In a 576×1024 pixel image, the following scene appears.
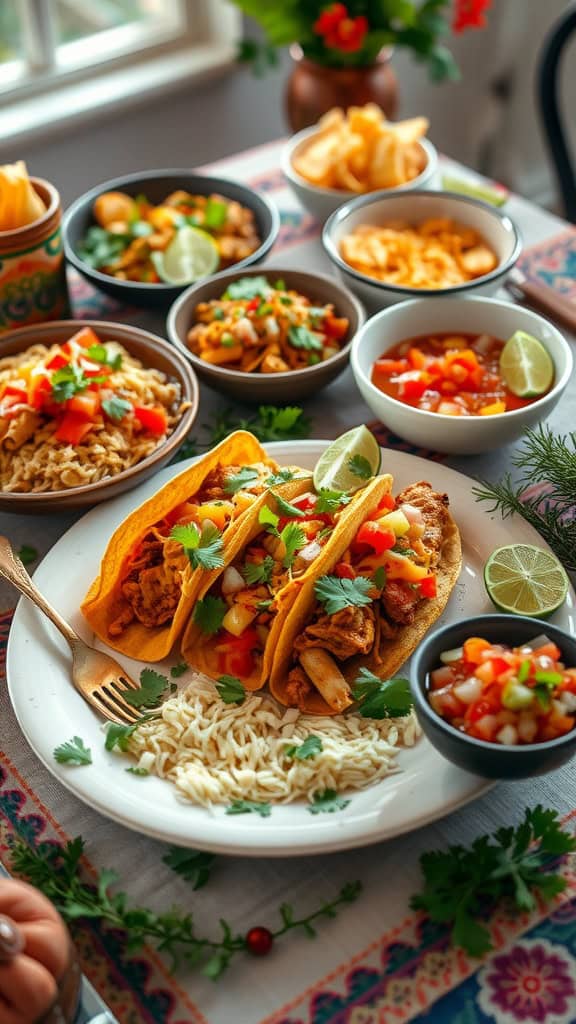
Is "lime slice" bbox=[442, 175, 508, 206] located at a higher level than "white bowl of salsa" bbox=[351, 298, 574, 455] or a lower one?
higher

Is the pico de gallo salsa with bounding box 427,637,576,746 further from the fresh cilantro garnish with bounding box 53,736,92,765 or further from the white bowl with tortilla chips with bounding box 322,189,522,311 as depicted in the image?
the white bowl with tortilla chips with bounding box 322,189,522,311

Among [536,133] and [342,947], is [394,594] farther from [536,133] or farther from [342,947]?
[536,133]

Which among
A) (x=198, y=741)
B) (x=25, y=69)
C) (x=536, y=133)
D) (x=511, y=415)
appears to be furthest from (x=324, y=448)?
(x=536, y=133)

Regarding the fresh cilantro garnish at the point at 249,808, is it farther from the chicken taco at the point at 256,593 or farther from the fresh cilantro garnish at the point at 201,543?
the fresh cilantro garnish at the point at 201,543

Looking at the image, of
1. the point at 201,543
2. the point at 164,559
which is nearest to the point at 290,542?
the point at 201,543

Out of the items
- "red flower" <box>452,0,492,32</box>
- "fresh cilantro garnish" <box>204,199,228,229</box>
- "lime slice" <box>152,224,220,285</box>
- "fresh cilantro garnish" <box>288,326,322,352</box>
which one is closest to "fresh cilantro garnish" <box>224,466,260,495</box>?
"fresh cilantro garnish" <box>288,326,322,352</box>

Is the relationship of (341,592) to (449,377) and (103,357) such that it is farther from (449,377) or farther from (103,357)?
(103,357)
